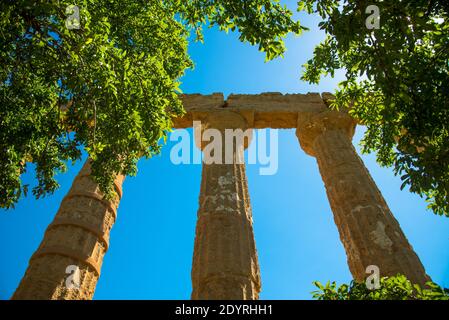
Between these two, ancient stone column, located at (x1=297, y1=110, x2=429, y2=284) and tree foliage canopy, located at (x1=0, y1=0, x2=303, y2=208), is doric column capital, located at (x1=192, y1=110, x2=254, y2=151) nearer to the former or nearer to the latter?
ancient stone column, located at (x1=297, y1=110, x2=429, y2=284)

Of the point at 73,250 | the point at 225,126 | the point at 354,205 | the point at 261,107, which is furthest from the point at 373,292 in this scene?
the point at 261,107

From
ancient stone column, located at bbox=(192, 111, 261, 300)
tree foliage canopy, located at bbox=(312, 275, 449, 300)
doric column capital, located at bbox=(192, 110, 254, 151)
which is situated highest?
doric column capital, located at bbox=(192, 110, 254, 151)

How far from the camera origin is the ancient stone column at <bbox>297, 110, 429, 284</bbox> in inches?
305

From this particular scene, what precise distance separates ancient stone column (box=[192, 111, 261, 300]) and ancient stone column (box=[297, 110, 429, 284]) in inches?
90.7

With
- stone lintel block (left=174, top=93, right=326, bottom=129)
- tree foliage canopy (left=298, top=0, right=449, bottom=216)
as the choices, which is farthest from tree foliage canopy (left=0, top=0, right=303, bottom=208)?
stone lintel block (left=174, top=93, right=326, bottom=129)

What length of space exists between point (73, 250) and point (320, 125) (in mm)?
8074

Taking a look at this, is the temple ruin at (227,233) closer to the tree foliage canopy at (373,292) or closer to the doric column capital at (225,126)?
the doric column capital at (225,126)

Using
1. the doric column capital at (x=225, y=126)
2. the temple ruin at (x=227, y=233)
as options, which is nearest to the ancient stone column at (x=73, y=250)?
the temple ruin at (x=227, y=233)

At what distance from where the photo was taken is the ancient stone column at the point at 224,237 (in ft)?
21.1

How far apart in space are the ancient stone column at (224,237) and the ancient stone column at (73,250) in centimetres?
237

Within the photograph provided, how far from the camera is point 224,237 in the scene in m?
7.41

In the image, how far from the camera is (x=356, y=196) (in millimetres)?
9336
